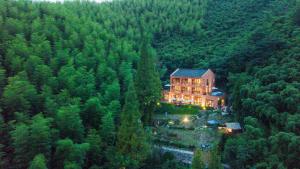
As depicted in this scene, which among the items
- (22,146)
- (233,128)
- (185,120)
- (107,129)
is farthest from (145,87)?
(22,146)

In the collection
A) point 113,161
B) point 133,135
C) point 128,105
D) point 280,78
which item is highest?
point 280,78

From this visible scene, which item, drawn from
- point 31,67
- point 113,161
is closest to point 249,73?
point 113,161

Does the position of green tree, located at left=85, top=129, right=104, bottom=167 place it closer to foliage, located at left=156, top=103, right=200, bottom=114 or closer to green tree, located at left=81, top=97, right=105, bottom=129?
green tree, located at left=81, top=97, right=105, bottom=129

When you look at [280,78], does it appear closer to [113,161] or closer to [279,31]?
[279,31]

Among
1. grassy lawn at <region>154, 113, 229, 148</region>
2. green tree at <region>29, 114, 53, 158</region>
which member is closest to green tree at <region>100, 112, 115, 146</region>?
green tree at <region>29, 114, 53, 158</region>

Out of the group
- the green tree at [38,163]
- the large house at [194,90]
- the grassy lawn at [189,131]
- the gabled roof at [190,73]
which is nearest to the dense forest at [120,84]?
the green tree at [38,163]

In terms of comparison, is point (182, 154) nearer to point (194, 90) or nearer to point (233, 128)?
point (233, 128)
